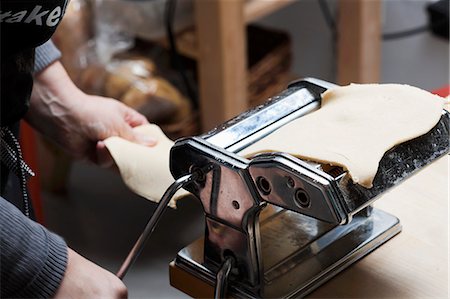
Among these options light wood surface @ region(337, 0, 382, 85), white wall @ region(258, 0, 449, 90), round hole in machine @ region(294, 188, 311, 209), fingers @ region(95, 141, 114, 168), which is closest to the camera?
round hole in machine @ region(294, 188, 311, 209)

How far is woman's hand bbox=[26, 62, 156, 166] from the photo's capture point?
109 cm

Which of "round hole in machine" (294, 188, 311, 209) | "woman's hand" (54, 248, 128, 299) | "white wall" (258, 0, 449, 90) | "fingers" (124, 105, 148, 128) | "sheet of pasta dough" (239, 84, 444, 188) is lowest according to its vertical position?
"white wall" (258, 0, 449, 90)

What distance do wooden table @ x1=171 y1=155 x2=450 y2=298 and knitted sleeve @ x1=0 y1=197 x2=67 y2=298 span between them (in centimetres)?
12

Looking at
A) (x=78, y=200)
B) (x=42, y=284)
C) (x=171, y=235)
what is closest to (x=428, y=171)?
(x=42, y=284)

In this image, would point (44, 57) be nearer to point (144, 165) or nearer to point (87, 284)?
point (144, 165)

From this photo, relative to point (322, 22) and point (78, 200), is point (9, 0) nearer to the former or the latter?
point (78, 200)

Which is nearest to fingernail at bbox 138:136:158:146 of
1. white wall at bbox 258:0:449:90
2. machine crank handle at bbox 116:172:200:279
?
machine crank handle at bbox 116:172:200:279

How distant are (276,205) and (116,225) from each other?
1.20 m

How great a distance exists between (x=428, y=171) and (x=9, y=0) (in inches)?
18.0

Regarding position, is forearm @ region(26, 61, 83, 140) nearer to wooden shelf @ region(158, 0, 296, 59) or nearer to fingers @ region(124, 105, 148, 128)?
fingers @ region(124, 105, 148, 128)

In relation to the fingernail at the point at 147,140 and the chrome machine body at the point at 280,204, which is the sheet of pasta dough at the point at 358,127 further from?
the fingernail at the point at 147,140

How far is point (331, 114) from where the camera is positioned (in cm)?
78

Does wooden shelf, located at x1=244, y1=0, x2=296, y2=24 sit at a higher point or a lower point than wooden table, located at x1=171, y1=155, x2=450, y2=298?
lower

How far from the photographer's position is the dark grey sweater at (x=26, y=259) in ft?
2.48
